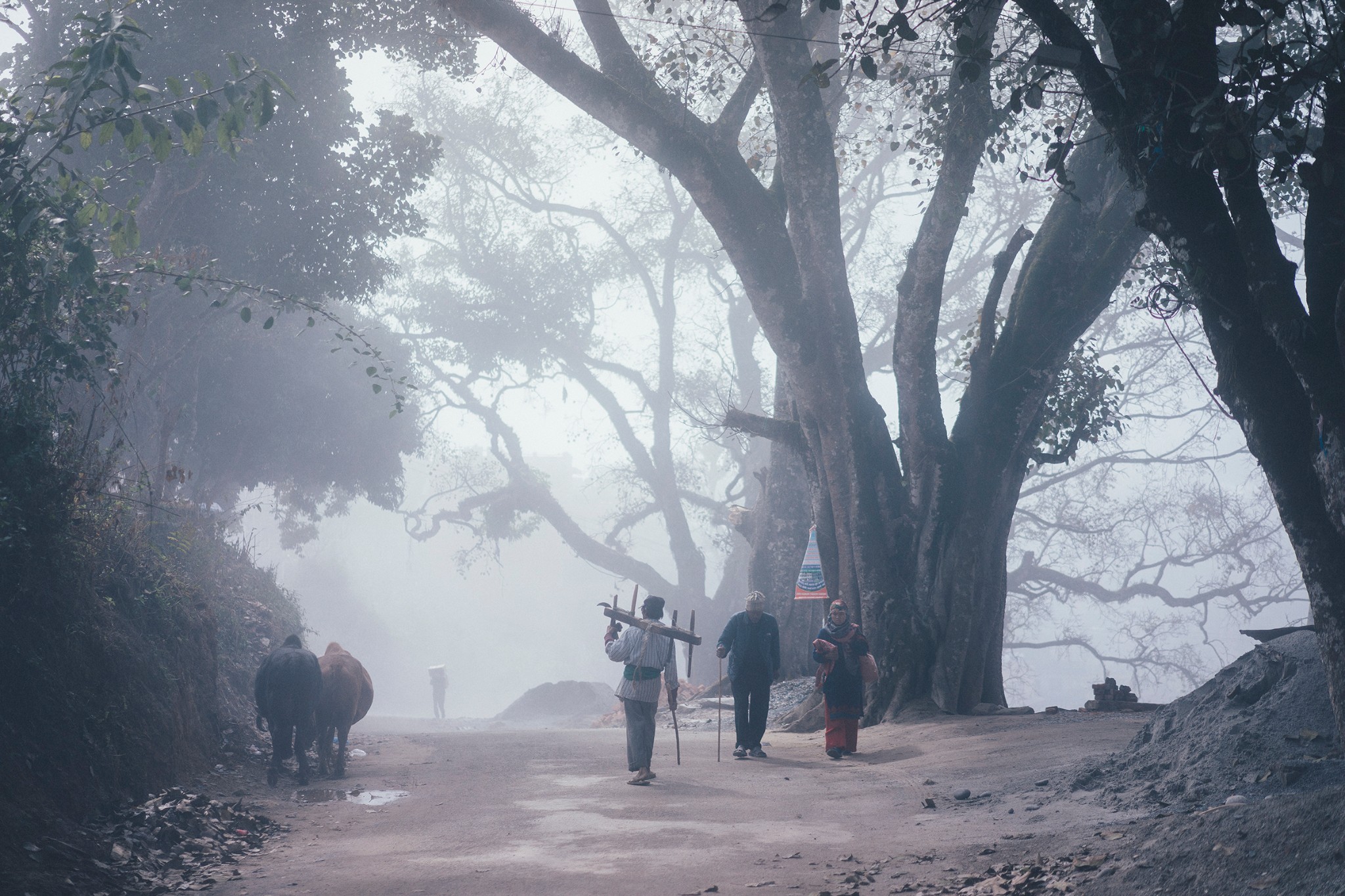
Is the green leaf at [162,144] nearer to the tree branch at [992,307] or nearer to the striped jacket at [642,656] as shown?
the striped jacket at [642,656]

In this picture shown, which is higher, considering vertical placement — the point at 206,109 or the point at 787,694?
the point at 206,109

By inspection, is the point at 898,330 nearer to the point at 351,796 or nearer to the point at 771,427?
the point at 771,427

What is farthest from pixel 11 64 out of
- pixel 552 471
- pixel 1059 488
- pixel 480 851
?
pixel 552 471

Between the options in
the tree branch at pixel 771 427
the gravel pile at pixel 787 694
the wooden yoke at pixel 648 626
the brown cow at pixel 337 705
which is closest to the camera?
the wooden yoke at pixel 648 626

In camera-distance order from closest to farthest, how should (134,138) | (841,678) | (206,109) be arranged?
(134,138) → (206,109) → (841,678)

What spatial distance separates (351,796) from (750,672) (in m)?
4.33

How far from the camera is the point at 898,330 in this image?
12320 millimetres

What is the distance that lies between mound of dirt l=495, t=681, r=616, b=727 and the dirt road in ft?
52.3

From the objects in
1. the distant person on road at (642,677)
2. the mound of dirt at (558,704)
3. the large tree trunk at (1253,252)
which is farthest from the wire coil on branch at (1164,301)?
the mound of dirt at (558,704)

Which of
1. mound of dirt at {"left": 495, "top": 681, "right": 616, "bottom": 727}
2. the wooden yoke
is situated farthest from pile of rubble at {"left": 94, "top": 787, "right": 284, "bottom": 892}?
mound of dirt at {"left": 495, "top": 681, "right": 616, "bottom": 727}

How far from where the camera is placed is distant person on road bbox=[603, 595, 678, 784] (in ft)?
30.4

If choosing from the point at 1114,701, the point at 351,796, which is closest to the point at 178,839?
the point at 351,796

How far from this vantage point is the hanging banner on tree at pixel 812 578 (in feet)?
44.9

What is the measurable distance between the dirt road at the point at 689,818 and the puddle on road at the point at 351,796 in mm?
95
